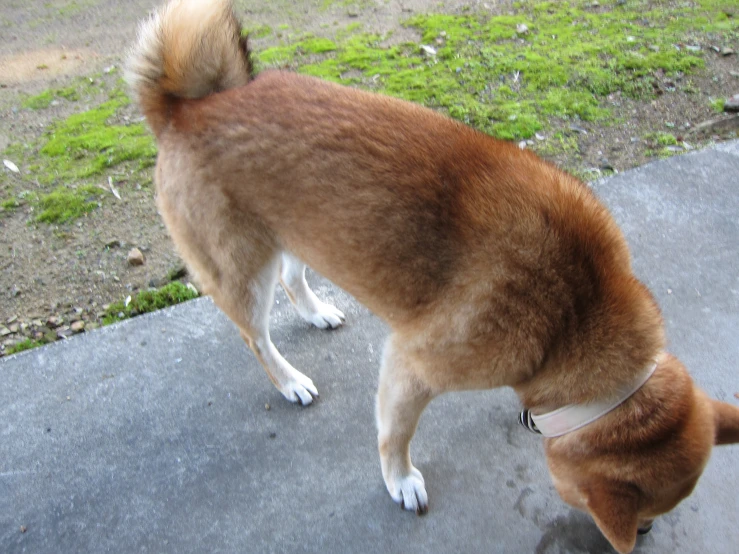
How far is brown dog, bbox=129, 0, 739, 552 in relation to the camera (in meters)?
1.57

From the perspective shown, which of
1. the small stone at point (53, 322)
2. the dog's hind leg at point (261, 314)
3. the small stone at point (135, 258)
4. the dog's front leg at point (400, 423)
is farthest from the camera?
the small stone at point (135, 258)

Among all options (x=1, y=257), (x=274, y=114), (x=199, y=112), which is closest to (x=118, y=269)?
(x=1, y=257)

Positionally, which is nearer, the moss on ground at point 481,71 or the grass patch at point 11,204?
the grass patch at point 11,204

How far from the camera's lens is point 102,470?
2.29 meters

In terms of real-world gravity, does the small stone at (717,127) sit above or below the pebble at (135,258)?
below

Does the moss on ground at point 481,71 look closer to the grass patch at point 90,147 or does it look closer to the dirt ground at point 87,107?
the grass patch at point 90,147

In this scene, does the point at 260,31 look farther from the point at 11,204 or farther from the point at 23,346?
the point at 23,346

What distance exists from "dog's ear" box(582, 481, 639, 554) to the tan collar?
0.18m

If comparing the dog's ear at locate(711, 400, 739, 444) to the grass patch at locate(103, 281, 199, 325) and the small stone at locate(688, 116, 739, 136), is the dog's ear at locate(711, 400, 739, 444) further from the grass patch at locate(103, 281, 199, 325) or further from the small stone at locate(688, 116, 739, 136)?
the small stone at locate(688, 116, 739, 136)

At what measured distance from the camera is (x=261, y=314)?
2281mm

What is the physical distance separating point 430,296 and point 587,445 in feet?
2.09

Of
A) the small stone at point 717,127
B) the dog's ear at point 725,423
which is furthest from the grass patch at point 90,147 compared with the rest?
the small stone at point 717,127

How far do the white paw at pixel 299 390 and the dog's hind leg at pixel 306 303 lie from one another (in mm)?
381

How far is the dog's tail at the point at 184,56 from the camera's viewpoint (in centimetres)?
203
